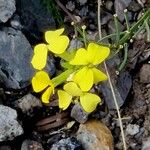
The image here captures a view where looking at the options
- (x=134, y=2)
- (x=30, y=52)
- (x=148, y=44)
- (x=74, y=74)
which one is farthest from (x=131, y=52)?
(x=74, y=74)

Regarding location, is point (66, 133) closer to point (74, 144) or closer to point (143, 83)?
point (74, 144)

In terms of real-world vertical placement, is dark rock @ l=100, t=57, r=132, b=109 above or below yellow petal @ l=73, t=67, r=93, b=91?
below

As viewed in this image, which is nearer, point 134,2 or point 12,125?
point 12,125

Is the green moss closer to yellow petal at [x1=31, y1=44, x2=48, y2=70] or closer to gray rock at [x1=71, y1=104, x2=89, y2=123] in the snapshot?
gray rock at [x1=71, y1=104, x2=89, y2=123]

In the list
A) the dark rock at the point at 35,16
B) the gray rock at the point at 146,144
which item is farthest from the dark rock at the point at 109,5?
the gray rock at the point at 146,144

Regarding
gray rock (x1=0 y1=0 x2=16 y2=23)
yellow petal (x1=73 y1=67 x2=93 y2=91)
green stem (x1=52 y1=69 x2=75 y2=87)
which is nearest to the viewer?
yellow petal (x1=73 y1=67 x2=93 y2=91)

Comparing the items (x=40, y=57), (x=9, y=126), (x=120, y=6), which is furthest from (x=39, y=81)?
(x=120, y=6)

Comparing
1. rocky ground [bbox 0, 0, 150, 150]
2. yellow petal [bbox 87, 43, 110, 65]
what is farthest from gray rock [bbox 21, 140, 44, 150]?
yellow petal [bbox 87, 43, 110, 65]

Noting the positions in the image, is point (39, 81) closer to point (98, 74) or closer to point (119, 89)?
point (98, 74)
